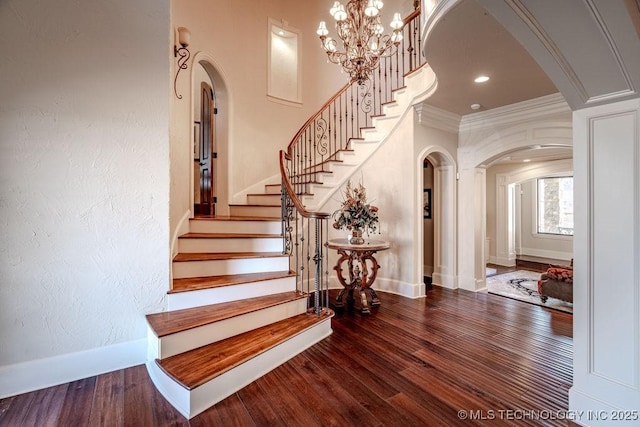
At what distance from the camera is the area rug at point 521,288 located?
388cm

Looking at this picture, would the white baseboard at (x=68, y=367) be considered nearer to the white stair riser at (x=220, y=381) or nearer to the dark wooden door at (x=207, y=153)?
the white stair riser at (x=220, y=381)

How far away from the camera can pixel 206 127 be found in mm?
5035

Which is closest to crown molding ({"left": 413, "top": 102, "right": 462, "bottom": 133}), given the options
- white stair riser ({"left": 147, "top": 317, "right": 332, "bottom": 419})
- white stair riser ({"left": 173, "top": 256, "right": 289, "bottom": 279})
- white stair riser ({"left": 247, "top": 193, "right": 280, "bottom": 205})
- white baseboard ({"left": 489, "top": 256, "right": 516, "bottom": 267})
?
white stair riser ({"left": 247, "top": 193, "right": 280, "bottom": 205})

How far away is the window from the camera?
7.44m

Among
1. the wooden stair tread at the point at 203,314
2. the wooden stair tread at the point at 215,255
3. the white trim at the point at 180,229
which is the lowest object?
the wooden stair tread at the point at 203,314

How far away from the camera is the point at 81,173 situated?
2150mm

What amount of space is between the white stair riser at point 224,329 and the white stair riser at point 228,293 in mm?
248

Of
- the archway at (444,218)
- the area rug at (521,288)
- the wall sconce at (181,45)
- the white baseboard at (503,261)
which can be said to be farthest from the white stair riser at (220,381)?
the white baseboard at (503,261)

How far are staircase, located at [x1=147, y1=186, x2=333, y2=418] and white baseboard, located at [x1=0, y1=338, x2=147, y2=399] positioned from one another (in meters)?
0.19

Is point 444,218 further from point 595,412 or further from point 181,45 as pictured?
point 181,45

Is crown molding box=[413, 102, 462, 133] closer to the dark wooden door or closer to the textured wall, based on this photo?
the textured wall

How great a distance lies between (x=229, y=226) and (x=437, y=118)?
10.9ft

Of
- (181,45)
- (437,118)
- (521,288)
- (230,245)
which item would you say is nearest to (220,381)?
(230,245)

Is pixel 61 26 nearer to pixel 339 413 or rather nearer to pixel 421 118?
pixel 339 413
